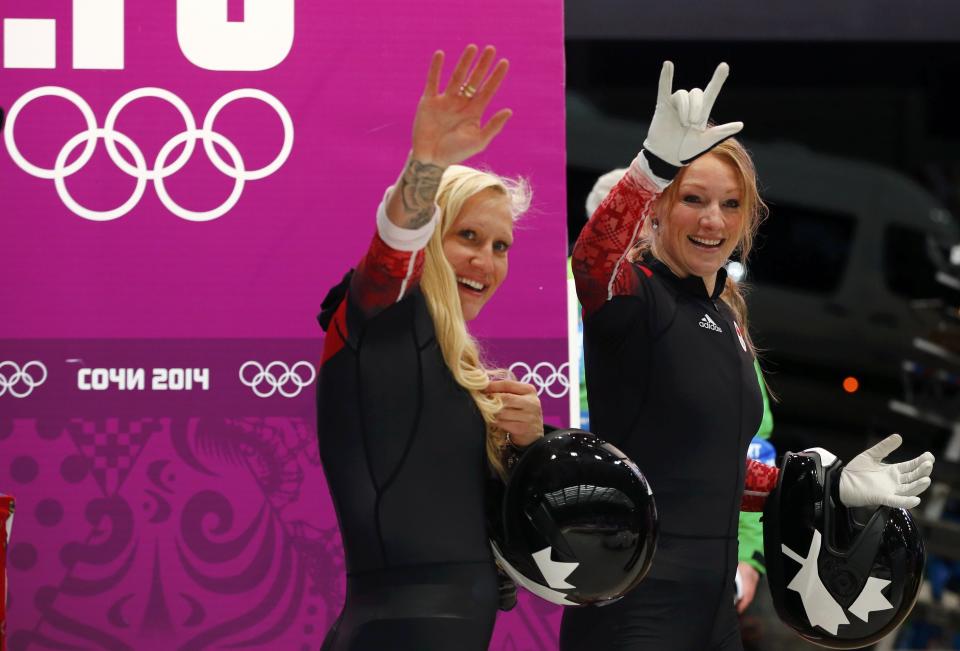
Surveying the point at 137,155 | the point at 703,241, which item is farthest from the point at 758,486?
the point at 137,155

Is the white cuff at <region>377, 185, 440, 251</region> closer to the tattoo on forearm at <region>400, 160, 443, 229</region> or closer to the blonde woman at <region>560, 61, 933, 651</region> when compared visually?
the tattoo on forearm at <region>400, 160, 443, 229</region>

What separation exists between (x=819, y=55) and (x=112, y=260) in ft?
13.4

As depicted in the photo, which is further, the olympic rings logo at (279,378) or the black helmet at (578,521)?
the olympic rings logo at (279,378)

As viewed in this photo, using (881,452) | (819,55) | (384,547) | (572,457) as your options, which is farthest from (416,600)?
(819,55)

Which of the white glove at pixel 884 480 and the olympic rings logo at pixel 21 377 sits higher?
the olympic rings logo at pixel 21 377

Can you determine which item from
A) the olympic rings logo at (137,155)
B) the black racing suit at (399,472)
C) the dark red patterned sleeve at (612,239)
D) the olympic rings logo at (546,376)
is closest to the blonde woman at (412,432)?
the black racing suit at (399,472)

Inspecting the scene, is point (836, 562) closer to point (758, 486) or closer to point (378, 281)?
point (758, 486)

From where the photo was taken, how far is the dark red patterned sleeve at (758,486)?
306cm

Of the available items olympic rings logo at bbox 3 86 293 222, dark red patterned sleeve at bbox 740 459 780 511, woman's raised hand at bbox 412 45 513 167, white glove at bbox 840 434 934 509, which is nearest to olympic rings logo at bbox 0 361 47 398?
olympic rings logo at bbox 3 86 293 222

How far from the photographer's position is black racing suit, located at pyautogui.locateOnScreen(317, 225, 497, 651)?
2475 millimetres

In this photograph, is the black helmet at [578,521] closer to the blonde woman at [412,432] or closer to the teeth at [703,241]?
the blonde woman at [412,432]

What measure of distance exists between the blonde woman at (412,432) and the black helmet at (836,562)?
2.35 feet

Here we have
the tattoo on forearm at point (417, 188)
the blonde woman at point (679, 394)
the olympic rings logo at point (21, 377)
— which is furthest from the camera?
the olympic rings logo at point (21, 377)

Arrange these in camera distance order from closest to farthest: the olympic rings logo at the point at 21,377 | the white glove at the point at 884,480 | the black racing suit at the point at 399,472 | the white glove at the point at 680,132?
the black racing suit at the point at 399,472
the white glove at the point at 680,132
the white glove at the point at 884,480
the olympic rings logo at the point at 21,377
